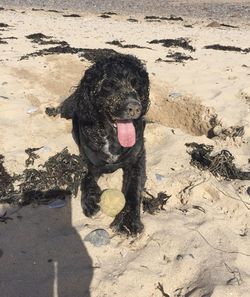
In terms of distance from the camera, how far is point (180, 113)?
8.55 meters

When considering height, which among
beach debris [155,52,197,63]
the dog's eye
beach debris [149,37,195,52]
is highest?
the dog's eye

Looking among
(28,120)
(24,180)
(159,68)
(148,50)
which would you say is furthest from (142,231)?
(148,50)

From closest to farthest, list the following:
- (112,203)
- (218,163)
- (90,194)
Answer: (112,203), (90,194), (218,163)

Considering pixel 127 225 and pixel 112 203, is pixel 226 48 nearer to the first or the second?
pixel 112 203

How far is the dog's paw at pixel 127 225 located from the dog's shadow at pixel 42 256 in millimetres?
463

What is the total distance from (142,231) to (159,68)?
23.3 ft

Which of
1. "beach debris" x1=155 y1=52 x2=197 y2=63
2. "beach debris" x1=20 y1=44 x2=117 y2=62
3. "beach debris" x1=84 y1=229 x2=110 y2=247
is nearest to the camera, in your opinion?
"beach debris" x1=84 y1=229 x2=110 y2=247

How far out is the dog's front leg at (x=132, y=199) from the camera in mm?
4609

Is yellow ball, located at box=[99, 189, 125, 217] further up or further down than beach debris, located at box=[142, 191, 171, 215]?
further up

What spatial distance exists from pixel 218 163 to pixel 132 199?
1.71 meters

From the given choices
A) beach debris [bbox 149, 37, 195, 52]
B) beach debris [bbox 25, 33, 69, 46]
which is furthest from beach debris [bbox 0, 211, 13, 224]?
beach debris [bbox 149, 37, 195, 52]

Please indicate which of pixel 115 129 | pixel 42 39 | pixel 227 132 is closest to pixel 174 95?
pixel 227 132

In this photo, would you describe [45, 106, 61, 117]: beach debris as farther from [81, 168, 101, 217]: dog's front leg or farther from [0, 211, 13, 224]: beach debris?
[0, 211, 13, 224]: beach debris

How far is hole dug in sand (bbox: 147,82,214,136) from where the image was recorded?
26.9ft
